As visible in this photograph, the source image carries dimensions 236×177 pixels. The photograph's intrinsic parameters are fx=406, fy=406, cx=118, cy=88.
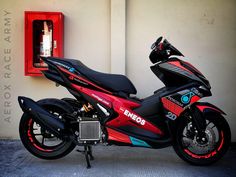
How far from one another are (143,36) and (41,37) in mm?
1446

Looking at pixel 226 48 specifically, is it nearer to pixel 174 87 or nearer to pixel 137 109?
pixel 174 87

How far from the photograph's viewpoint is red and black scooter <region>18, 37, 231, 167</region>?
464 centimetres

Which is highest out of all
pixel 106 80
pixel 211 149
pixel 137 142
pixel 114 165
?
pixel 106 80

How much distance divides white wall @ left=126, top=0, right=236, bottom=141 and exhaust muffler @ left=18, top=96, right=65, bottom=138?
1.58 meters

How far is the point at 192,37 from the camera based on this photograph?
582cm

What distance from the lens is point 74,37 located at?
19.2 feet

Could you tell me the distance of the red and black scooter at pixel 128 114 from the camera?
464cm

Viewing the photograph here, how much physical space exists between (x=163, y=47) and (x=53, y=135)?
1.67 metres

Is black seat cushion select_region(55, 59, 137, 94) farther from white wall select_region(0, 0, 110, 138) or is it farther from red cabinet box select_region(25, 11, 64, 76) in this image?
white wall select_region(0, 0, 110, 138)

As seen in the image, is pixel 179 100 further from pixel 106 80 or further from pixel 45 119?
pixel 45 119

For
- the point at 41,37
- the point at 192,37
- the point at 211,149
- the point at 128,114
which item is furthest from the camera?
the point at 192,37

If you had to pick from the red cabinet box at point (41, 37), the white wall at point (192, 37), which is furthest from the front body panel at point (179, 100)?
the red cabinet box at point (41, 37)

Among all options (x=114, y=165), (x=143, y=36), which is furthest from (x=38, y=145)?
(x=143, y=36)

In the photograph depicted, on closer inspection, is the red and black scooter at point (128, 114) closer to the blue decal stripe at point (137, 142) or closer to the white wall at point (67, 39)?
the blue decal stripe at point (137, 142)
